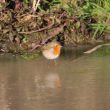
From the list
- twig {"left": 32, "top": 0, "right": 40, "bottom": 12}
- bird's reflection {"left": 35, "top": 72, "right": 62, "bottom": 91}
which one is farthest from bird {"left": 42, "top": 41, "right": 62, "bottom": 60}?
twig {"left": 32, "top": 0, "right": 40, "bottom": 12}

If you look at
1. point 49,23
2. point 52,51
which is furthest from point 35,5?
point 52,51

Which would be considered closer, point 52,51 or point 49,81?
point 49,81

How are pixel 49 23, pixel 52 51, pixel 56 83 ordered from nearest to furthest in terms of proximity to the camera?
pixel 56 83, pixel 52 51, pixel 49 23

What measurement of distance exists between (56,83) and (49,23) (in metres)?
2.14

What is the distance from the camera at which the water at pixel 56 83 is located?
5.11 m

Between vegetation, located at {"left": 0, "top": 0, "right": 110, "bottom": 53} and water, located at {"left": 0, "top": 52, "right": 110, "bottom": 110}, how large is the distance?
1.84ft

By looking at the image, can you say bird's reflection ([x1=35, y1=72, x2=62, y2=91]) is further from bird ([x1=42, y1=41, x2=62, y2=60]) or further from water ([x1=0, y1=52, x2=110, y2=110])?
bird ([x1=42, y1=41, x2=62, y2=60])

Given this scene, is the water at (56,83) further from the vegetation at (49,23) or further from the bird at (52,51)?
Result: the vegetation at (49,23)

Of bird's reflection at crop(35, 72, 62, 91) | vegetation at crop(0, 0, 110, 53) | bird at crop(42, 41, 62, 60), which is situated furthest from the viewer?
vegetation at crop(0, 0, 110, 53)

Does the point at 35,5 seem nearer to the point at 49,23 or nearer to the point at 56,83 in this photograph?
the point at 49,23

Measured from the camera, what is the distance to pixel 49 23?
7844 mm

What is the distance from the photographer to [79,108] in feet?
16.3

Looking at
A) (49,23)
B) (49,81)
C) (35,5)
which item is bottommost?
(49,81)

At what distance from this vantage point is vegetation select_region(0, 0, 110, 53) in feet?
24.8
